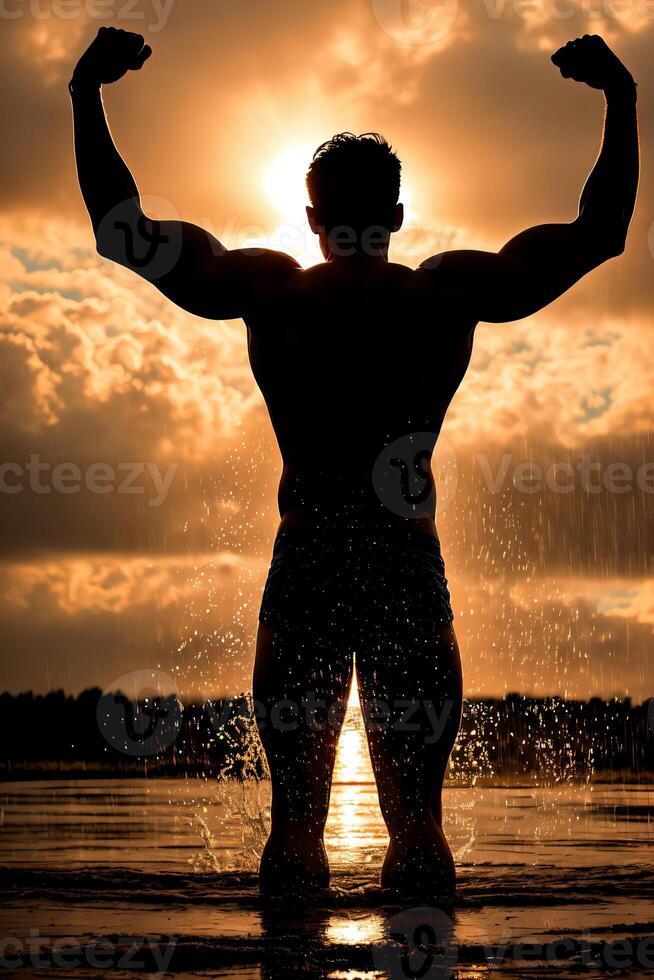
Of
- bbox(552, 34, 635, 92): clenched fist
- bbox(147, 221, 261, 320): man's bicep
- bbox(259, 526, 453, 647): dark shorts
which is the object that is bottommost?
bbox(259, 526, 453, 647): dark shorts

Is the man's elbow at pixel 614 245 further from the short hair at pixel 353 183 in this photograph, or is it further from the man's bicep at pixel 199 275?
the man's bicep at pixel 199 275

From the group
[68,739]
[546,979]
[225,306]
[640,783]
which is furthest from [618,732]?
[546,979]

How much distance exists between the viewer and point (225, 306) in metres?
3.92

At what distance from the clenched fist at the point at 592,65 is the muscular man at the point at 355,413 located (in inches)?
9.6

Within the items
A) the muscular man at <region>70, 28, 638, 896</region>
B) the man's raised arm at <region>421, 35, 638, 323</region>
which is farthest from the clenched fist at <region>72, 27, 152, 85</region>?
the man's raised arm at <region>421, 35, 638, 323</region>

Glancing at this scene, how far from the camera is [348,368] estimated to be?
3.79 m

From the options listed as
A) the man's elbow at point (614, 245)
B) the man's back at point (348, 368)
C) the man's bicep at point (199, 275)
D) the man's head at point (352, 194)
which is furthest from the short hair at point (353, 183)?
the man's elbow at point (614, 245)

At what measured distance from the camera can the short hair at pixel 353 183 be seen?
3.97 m

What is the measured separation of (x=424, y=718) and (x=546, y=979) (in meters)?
1.31

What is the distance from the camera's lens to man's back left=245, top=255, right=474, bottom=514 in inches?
149

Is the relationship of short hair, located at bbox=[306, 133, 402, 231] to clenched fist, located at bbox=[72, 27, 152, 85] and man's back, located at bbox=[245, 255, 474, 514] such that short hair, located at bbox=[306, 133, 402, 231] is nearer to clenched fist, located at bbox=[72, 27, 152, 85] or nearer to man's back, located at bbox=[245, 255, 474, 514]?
man's back, located at bbox=[245, 255, 474, 514]

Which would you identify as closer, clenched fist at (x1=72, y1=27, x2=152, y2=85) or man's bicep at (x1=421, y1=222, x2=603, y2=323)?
man's bicep at (x1=421, y1=222, x2=603, y2=323)

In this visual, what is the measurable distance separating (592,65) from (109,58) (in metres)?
1.71

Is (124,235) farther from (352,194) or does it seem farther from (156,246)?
(352,194)
